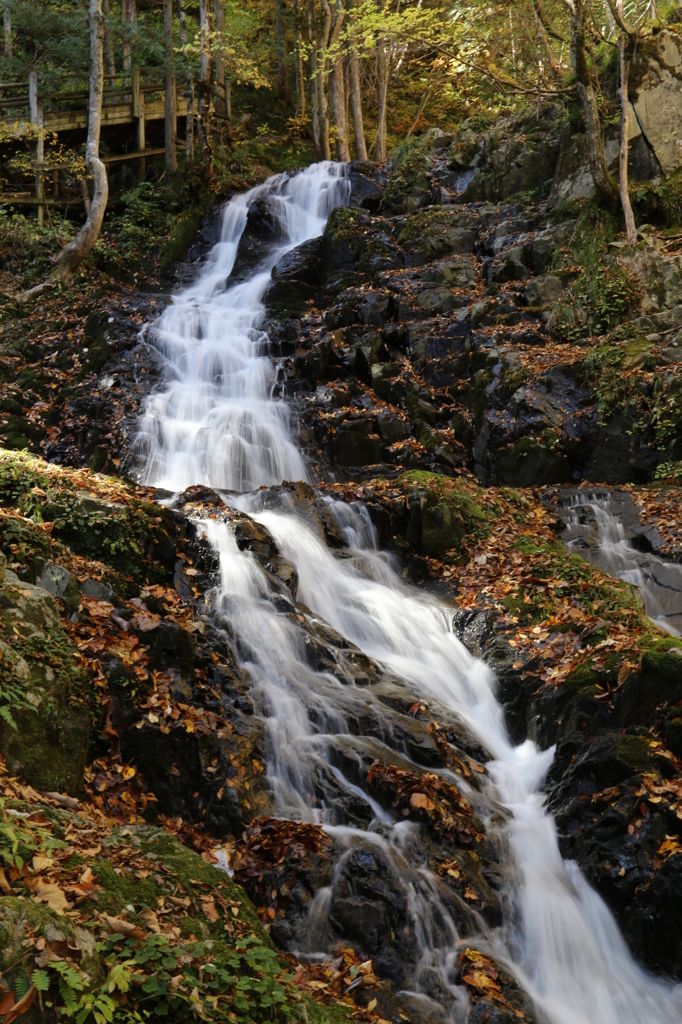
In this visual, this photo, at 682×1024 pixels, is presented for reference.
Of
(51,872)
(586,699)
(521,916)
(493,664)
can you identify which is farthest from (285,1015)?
(493,664)

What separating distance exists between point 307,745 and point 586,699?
2.45m

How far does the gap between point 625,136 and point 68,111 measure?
1562 cm

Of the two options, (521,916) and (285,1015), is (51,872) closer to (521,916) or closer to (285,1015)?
(285,1015)

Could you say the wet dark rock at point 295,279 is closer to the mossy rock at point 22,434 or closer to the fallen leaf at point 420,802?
the mossy rock at point 22,434

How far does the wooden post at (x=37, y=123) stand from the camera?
61.1 ft

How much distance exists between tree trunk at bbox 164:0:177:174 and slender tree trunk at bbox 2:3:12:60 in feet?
13.6

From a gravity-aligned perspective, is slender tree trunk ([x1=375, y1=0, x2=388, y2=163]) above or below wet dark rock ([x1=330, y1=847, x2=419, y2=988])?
above

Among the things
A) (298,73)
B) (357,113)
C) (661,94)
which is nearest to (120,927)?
(661,94)

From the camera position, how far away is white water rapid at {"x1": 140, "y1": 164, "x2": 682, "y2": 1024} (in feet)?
15.4

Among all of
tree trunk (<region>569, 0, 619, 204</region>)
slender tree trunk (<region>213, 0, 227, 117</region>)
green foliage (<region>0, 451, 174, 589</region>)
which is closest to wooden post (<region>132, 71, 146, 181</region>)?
slender tree trunk (<region>213, 0, 227, 117</region>)

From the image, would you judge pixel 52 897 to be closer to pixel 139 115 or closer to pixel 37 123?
pixel 37 123

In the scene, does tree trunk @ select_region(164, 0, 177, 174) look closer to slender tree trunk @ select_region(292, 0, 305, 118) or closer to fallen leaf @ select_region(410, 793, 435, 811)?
slender tree trunk @ select_region(292, 0, 305, 118)

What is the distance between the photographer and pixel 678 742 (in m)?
5.40

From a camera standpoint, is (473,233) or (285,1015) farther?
(473,233)
